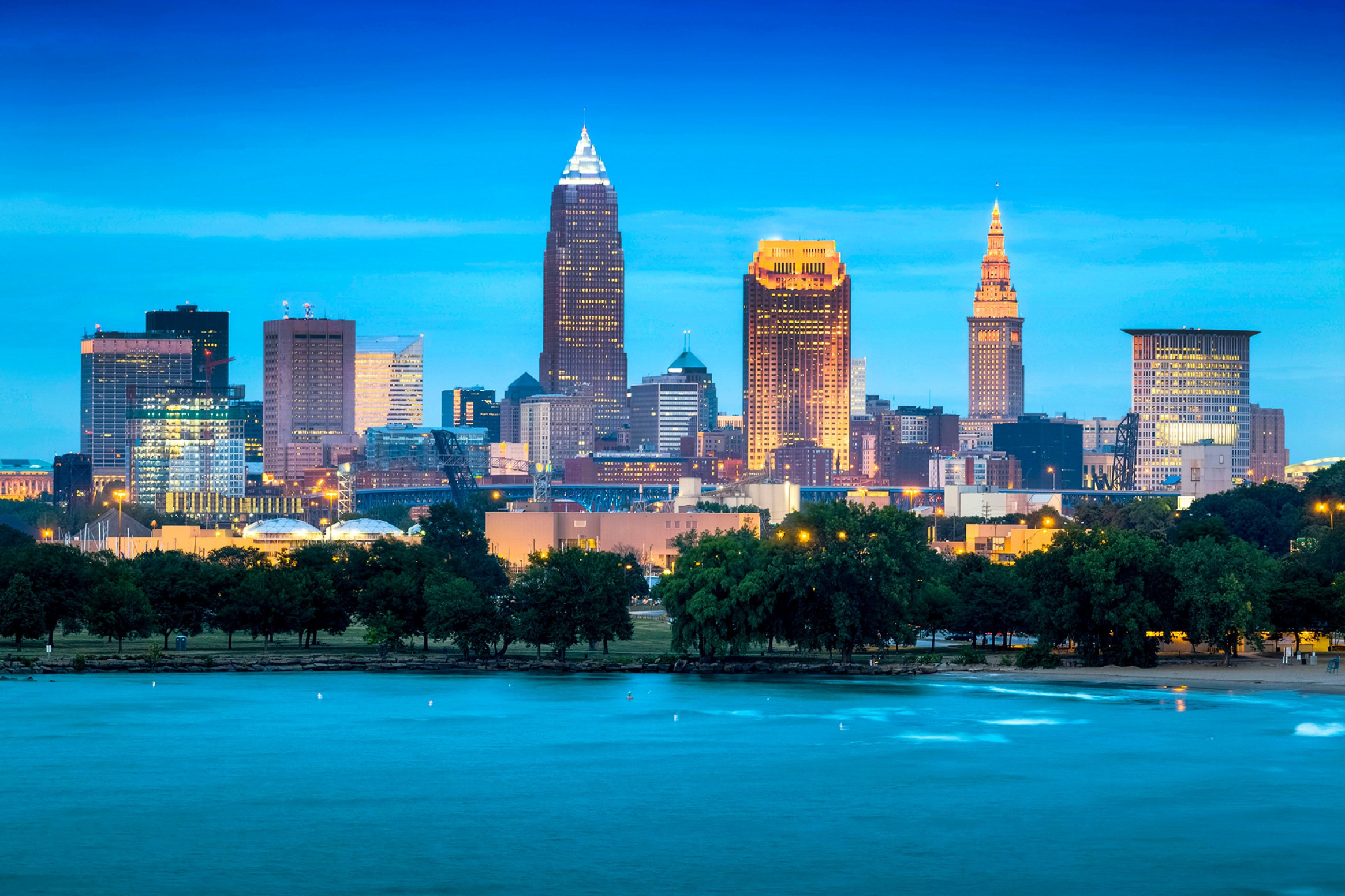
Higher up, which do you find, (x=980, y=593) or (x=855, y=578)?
(x=855, y=578)

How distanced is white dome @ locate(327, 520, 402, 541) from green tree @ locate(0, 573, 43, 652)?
83378 mm

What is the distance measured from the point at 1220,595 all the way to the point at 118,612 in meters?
51.7

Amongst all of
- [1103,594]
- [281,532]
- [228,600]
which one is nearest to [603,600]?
[228,600]

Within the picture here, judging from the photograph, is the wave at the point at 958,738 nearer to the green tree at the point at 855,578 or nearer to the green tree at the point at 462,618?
the green tree at the point at 855,578

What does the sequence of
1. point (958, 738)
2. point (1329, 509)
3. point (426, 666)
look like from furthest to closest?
point (1329, 509) < point (426, 666) < point (958, 738)

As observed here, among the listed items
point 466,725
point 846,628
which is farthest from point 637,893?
point 846,628

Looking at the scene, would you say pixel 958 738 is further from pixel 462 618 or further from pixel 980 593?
pixel 462 618

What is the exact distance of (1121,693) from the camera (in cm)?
7800

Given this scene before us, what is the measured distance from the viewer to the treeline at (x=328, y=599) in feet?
299

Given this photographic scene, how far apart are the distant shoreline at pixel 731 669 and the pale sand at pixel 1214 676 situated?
50 millimetres

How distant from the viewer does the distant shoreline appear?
80938mm

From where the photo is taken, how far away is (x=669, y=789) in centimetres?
5844

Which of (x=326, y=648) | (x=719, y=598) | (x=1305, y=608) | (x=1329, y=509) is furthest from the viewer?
(x=1329, y=509)

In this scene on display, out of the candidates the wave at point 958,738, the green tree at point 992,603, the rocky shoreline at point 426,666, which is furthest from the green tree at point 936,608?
the wave at point 958,738
